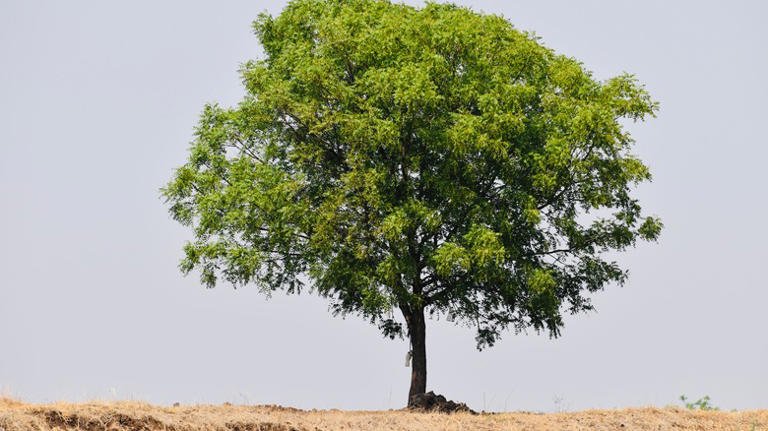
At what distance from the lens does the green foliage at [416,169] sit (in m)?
29.8

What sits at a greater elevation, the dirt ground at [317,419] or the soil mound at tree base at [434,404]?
the soil mound at tree base at [434,404]

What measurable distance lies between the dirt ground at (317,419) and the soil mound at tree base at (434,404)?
5.31 feet

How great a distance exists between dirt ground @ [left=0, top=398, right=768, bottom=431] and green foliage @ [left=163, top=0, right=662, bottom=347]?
4117 mm

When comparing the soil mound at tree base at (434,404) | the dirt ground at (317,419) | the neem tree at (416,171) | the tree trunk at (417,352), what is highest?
the neem tree at (416,171)

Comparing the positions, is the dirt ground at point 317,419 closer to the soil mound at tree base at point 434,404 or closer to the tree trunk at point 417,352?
the soil mound at tree base at point 434,404

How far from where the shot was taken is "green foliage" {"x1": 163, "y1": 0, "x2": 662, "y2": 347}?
29750 mm

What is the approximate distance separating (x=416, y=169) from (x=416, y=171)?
0.94 feet

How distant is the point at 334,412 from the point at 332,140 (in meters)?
8.42

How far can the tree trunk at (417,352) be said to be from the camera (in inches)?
1253

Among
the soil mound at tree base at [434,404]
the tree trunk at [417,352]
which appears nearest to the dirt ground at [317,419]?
the soil mound at tree base at [434,404]

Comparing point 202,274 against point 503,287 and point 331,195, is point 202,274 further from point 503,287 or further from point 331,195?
point 503,287

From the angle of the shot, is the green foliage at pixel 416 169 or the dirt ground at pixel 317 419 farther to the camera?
the green foliage at pixel 416 169

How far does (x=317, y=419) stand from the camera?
2578cm

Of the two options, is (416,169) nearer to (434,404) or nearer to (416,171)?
(416,171)
